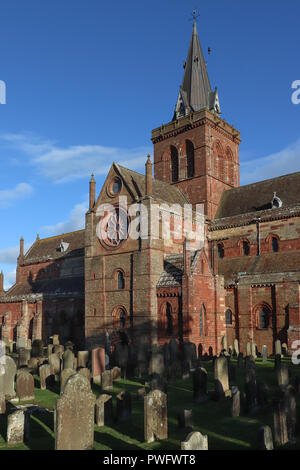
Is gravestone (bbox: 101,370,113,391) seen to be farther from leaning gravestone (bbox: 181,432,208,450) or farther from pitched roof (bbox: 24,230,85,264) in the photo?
pitched roof (bbox: 24,230,85,264)

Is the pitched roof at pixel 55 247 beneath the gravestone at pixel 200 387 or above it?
above

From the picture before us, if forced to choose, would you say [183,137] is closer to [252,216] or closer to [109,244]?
[252,216]

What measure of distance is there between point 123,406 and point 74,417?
314cm

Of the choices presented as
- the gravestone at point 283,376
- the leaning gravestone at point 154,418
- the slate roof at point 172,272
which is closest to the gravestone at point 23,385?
the leaning gravestone at point 154,418

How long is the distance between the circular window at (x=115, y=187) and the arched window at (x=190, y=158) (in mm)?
10102

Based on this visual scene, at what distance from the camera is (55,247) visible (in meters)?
45.0

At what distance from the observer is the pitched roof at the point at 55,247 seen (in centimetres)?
4101

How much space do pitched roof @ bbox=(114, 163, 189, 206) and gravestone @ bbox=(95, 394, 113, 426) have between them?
56.9 ft

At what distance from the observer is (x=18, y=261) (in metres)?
46.9

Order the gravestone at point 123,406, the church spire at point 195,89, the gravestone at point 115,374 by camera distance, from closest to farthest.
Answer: the gravestone at point 123,406
the gravestone at point 115,374
the church spire at point 195,89

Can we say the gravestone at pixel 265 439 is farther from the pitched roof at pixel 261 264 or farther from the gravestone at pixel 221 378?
the pitched roof at pixel 261 264

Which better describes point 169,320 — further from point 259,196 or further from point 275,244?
point 259,196

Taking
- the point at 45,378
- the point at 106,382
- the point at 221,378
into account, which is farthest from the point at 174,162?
the point at 221,378

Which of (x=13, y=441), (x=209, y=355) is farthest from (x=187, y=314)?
(x=13, y=441)
